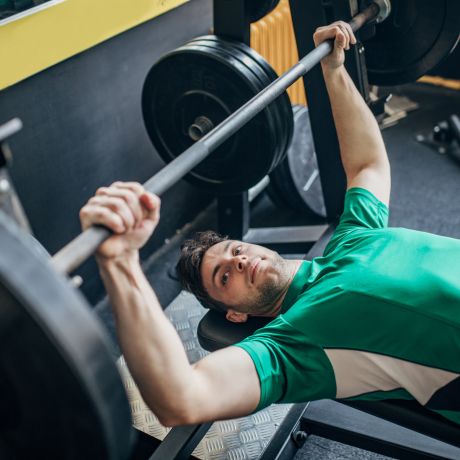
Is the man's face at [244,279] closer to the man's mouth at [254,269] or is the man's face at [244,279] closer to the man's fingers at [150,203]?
the man's mouth at [254,269]

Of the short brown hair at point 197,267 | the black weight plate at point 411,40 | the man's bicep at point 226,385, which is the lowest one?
the short brown hair at point 197,267

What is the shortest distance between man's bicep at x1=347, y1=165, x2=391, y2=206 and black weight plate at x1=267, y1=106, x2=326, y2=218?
808 millimetres

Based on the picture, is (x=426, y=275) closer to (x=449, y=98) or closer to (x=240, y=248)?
(x=240, y=248)

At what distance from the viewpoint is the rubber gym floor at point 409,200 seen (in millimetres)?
2404

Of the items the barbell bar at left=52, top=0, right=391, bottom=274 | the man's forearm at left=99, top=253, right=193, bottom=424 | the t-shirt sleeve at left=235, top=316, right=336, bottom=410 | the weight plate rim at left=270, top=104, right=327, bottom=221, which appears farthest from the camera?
the weight plate rim at left=270, top=104, right=327, bottom=221

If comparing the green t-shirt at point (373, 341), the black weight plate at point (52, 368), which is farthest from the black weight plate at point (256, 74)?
the black weight plate at point (52, 368)

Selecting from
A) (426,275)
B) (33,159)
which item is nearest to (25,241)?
(426,275)

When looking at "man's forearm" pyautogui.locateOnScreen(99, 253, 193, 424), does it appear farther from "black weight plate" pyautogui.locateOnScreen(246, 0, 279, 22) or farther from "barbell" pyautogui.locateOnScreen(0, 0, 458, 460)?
"black weight plate" pyautogui.locateOnScreen(246, 0, 279, 22)

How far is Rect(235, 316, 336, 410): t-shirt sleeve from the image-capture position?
1.11 meters

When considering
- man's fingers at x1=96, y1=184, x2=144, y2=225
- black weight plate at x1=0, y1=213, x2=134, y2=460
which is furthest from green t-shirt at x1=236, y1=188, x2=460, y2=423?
black weight plate at x1=0, y1=213, x2=134, y2=460

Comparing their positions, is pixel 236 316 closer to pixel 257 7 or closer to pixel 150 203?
pixel 150 203

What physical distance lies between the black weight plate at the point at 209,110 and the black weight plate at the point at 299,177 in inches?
17.0

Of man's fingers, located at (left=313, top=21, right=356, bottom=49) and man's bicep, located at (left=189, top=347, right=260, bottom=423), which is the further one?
man's fingers, located at (left=313, top=21, right=356, bottom=49)

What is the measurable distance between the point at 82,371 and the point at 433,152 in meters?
2.72
